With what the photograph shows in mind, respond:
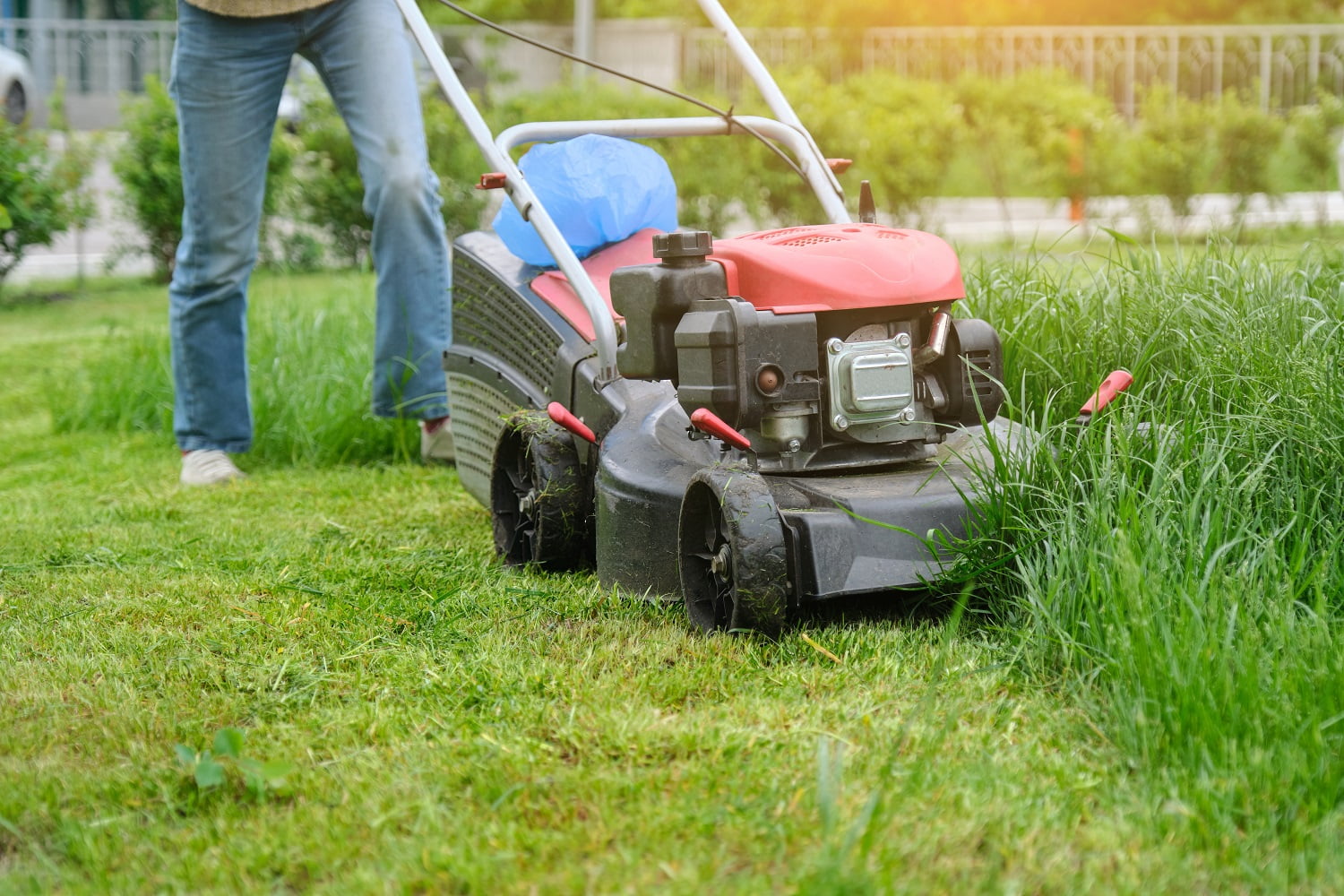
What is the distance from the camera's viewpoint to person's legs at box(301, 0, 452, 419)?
11.1ft

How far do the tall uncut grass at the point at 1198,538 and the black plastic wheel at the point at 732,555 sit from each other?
34cm

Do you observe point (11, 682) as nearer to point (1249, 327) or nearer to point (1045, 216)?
point (1249, 327)

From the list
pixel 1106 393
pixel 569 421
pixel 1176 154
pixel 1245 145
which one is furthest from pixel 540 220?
pixel 1245 145

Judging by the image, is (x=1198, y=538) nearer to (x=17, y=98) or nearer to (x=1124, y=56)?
(x=1124, y=56)

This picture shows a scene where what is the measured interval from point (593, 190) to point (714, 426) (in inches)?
34.9

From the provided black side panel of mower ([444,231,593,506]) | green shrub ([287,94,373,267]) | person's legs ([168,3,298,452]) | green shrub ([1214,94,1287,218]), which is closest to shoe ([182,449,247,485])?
person's legs ([168,3,298,452])

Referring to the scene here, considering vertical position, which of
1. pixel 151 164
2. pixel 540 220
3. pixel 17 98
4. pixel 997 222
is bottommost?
pixel 997 222

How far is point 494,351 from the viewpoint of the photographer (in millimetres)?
3078

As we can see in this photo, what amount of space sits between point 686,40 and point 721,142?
663 centimetres

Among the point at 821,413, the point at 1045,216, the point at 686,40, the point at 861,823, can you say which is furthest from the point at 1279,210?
the point at 861,823

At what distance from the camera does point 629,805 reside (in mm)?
1610

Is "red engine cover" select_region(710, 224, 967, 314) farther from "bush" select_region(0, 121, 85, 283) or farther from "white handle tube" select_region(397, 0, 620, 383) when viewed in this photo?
"bush" select_region(0, 121, 85, 283)

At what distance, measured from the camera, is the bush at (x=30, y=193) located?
7285 millimetres

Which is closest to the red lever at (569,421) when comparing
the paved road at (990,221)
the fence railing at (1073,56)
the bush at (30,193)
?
the paved road at (990,221)
